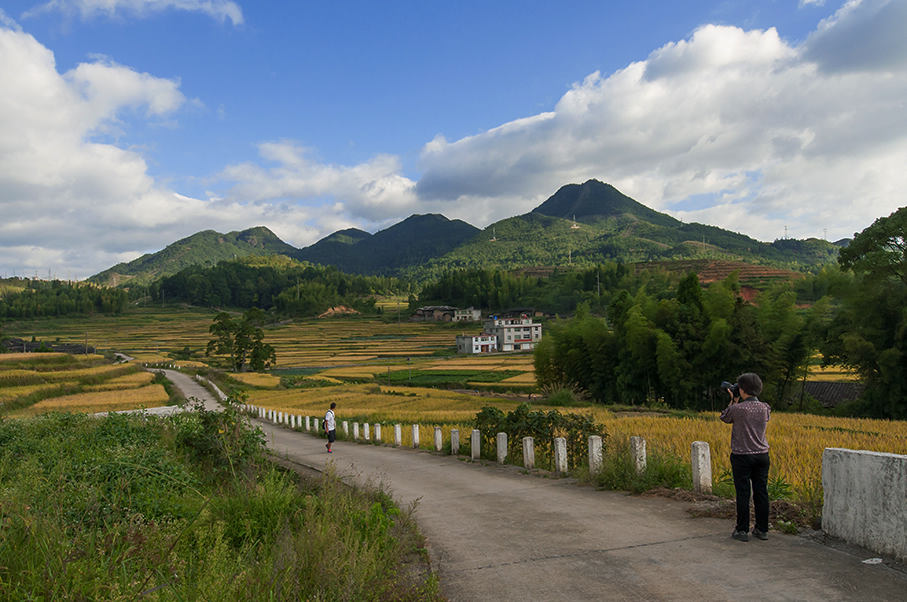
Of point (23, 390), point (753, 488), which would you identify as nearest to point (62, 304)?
point (23, 390)

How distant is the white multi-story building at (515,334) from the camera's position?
96438mm

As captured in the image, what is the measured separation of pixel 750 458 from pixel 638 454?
9.84 ft

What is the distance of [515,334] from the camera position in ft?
323

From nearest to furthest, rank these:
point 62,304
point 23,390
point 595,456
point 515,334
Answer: point 595,456 < point 23,390 < point 515,334 < point 62,304

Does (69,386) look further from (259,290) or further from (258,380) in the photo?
(259,290)

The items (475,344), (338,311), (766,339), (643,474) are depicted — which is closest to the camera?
(643,474)

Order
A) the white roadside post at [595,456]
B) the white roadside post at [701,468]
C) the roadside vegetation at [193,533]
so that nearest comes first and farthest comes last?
the roadside vegetation at [193,533] → the white roadside post at [701,468] → the white roadside post at [595,456]

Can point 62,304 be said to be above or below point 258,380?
above

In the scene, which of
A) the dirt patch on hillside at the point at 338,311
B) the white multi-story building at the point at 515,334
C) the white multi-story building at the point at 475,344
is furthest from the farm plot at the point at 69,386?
the dirt patch on hillside at the point at 338,311

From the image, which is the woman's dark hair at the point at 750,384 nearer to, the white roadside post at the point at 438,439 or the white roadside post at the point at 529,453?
the white roadside post at the point at 529,453


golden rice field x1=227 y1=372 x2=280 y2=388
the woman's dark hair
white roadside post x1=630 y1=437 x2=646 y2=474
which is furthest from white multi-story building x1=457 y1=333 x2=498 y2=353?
the woman's dark hair

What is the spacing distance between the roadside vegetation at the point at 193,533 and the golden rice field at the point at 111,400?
84.4 ft

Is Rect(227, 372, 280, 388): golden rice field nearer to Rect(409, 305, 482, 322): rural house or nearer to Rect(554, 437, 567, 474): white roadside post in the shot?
Rect(554, 437, 567, 474): white roadside post

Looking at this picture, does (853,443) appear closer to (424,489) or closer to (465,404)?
(424,489)
